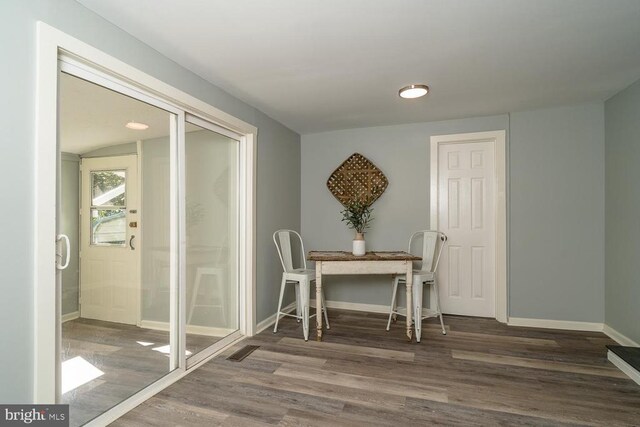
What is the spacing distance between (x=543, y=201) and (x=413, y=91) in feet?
6.48

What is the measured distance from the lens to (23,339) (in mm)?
1501

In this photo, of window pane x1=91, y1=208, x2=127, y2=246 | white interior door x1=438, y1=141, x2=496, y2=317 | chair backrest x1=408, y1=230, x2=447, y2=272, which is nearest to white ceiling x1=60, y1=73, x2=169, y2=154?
window pane x1=91, y1=208, x2=127, y2=246

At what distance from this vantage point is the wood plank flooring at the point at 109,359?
1.82 metres

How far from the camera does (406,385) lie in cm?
234

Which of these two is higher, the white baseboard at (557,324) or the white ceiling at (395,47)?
the white ceiling at (395,47)

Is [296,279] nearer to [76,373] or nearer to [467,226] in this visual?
[76,373]

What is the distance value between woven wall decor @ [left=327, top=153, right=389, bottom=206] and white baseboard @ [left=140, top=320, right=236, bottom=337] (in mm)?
2115

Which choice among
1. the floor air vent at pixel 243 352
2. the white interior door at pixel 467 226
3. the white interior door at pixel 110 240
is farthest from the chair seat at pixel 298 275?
the white interior door at pixel 467 226

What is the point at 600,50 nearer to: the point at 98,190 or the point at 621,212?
the point at 621,212

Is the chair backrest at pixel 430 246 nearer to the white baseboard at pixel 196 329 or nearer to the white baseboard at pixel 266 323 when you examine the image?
the white baseboard at pixel 266 323

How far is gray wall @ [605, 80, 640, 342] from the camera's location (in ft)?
9.41

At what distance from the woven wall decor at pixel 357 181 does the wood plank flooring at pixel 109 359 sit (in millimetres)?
2614

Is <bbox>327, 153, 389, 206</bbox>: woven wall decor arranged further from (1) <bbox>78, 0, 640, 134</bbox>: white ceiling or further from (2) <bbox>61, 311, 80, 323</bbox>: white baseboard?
(2) <bbox>61, 311, 80, 323</bbox>: white baseboard

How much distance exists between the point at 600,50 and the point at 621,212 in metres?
1.62
